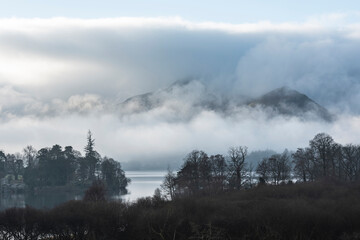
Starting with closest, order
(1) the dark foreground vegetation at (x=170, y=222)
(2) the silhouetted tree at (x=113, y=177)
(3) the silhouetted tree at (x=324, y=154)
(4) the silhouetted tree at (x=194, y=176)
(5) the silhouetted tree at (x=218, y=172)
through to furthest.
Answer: (1) the dark foreground vegetation at (x=170, y=222) → (5) the silhouetted tree at (x=218, y=172) → (4) the silhouetted tree at (x=194, y=176) → (3) the silhouetted tree at (x=324, y=154) → (2) the silhouetted tree at (x=113, y=177)

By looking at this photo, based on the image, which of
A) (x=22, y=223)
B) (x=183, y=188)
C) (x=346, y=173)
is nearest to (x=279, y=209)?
(x=22, y=223)

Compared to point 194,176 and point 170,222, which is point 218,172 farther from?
point 170,222

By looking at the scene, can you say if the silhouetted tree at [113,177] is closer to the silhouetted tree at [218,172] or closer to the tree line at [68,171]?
the tree line at [68,171]

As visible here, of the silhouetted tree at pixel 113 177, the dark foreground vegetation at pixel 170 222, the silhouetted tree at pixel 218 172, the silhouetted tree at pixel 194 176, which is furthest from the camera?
the silhouetted tree at pixel 113 177

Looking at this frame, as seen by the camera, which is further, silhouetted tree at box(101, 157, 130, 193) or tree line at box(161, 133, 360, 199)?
silhouetted tree at box(101, 157, 130, 193)

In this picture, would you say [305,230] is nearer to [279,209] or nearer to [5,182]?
[279,209]

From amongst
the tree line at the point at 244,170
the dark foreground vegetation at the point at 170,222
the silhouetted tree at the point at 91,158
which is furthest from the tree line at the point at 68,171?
the dark foreground vegetation at the point at 170,222

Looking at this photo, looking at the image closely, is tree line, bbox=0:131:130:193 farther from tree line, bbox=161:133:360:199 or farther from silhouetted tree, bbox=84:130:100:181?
tree line, bbox=161:133:360:199

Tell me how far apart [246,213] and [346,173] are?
182ft

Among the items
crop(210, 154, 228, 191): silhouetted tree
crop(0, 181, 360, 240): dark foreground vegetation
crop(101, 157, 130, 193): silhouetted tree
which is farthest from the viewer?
crop(101, 157, 130, 193): silhouetted tree

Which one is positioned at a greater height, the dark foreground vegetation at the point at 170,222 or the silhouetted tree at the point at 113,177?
the silhouetted tree at the point at 113,177

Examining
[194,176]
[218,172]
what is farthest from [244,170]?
[194,176]

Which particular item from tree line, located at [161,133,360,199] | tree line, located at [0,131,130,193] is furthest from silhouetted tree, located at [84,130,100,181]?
tree line, located at [161,133,360,199]

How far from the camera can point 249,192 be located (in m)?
54.4
